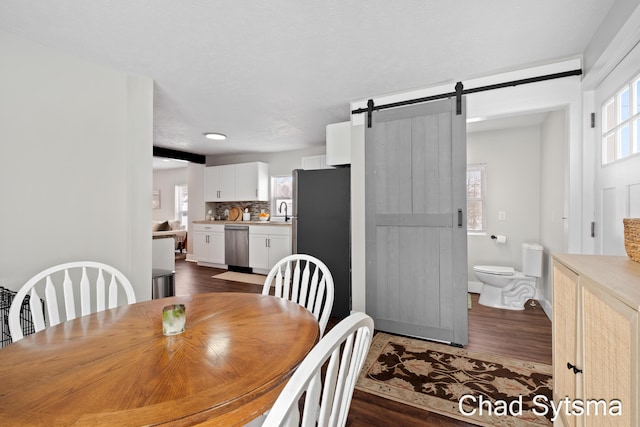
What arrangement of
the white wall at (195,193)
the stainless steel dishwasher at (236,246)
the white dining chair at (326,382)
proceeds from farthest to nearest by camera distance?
1. the white wall at (195,193)
2. the stainless steel dishwasher at (236,246)
3. the white dining chair at (326,382)

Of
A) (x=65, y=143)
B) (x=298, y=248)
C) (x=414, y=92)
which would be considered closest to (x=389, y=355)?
(x=298, y=248)

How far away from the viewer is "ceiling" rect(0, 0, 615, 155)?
67.6 inches

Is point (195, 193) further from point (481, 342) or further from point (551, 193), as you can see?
point (551, 193)

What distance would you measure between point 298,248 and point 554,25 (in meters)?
2.89

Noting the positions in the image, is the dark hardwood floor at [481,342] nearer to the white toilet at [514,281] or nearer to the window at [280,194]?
the white toilet at [514,281]

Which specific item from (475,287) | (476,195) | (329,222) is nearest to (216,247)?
(329,222)

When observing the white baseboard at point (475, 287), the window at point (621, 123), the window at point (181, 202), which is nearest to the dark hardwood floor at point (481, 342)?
the white baseboard at point (475, 287)

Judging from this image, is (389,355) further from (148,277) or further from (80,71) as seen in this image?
(80,71)

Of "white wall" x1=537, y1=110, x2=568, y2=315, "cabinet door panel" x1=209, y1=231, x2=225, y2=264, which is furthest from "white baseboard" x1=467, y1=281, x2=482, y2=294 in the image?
"cabinet door panel" x1=209, y1=231, x2=225, y2=264

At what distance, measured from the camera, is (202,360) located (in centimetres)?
90

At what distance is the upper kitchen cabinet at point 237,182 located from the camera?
6.18 m

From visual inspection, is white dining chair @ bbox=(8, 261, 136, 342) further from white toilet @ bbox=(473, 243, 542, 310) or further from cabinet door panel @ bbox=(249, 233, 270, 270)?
cabinet door panel @ bbox=(249, 233, 270, 270)

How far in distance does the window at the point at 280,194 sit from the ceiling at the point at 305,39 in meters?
3.20

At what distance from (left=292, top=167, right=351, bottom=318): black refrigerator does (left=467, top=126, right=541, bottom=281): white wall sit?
2160mm
